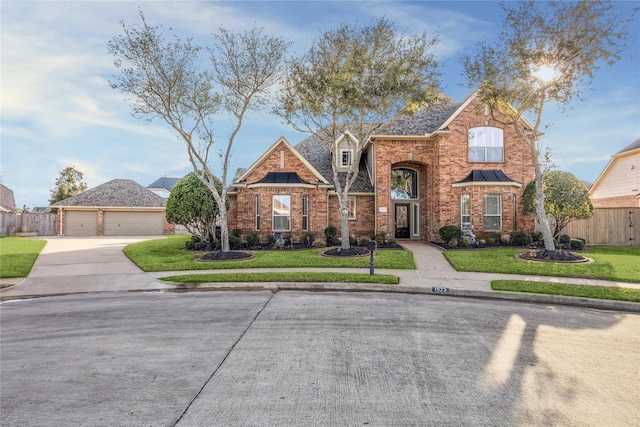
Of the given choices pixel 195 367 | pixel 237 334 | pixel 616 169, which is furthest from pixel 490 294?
pixel 616 169

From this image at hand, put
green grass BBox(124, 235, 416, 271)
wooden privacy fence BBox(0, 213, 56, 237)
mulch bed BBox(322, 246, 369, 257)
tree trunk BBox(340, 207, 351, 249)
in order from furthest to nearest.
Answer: wooden privacy fence BBox(0, 213, 56, 237)
tree trunk BBox(340, 207, 351, 249)
mulch bed BBox(322, 246, 369, 257)
green grass BBox(124, 235, 416, 271)

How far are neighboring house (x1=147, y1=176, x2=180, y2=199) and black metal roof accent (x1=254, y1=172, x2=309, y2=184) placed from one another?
1650 inches

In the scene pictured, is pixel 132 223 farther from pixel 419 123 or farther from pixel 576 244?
pixel 576 244

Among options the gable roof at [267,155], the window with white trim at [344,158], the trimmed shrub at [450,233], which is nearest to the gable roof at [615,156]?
the trimmed shrub at [450,233]

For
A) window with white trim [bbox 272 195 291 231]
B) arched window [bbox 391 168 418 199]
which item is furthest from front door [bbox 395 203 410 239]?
window with white trim [bbox 272 195 291 231]

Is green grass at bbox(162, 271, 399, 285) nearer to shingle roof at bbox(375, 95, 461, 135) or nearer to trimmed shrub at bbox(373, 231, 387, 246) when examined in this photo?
trimmed shrub at bbox(373, 231, 387, 246)

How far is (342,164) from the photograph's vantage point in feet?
72.5

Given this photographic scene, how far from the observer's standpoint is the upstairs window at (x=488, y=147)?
19.0m

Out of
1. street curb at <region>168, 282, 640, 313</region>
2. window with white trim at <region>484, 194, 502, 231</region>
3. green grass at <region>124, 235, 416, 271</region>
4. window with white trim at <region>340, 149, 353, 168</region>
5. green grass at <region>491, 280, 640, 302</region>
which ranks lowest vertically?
street curb at <region>168, 282, 640, 313</region>

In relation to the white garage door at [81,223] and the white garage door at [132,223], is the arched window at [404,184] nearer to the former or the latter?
the white garage door at [132,223]

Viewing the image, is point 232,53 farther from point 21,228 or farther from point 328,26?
point 21,228

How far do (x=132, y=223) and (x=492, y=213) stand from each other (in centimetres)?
3025

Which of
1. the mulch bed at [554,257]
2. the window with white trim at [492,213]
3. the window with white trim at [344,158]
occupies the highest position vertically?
the window with white trim at [344,158]

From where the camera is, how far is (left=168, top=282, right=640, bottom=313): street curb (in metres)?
8.05
